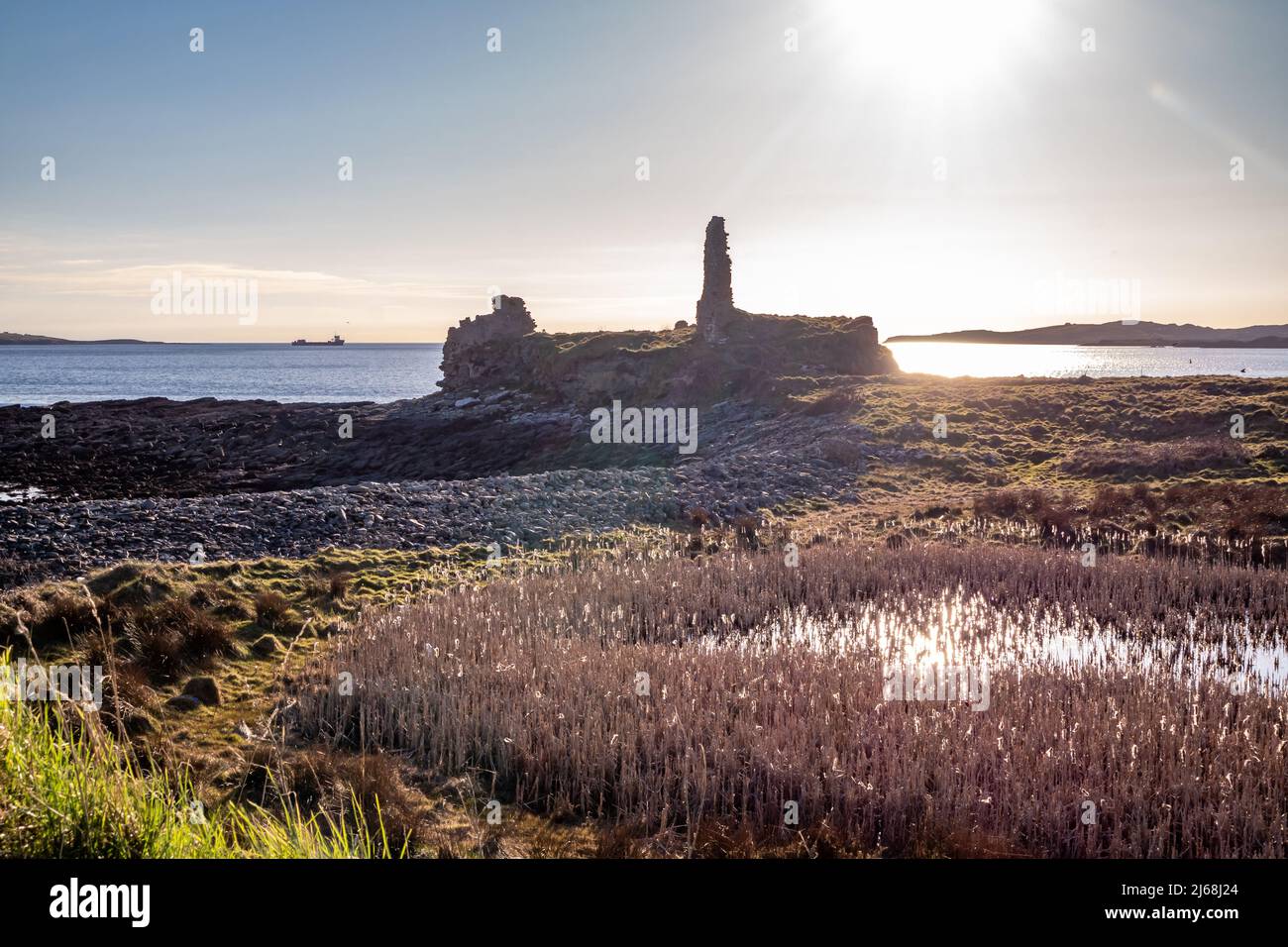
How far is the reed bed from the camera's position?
281 inches

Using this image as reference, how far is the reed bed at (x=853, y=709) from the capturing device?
23.4 feet

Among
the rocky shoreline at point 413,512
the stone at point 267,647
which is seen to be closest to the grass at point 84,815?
the stone at point 267,647

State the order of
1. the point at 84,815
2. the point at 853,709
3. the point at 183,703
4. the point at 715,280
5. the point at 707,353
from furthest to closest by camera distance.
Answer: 1. the point at 715,280
2. the point at 707,353
3. the point at 183,703
4. the point at 853,709
5. the point at 84,815

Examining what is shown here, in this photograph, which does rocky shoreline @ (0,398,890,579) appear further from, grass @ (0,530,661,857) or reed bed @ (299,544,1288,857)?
reed bed @ (299,544,1288,857)

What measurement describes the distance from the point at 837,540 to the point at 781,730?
12.9m

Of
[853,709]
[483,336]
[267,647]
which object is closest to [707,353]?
[483,336]

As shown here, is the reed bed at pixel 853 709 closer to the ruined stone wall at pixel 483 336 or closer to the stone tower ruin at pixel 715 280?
the stone tower ruin at pixel 715 280

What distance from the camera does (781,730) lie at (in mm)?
8477

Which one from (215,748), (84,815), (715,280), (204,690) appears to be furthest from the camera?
(715,280)

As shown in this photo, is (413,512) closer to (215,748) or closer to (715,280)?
(215,748)

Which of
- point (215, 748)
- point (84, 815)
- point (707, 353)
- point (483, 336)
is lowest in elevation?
point (215, 748)

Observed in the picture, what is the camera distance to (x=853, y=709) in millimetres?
9336
